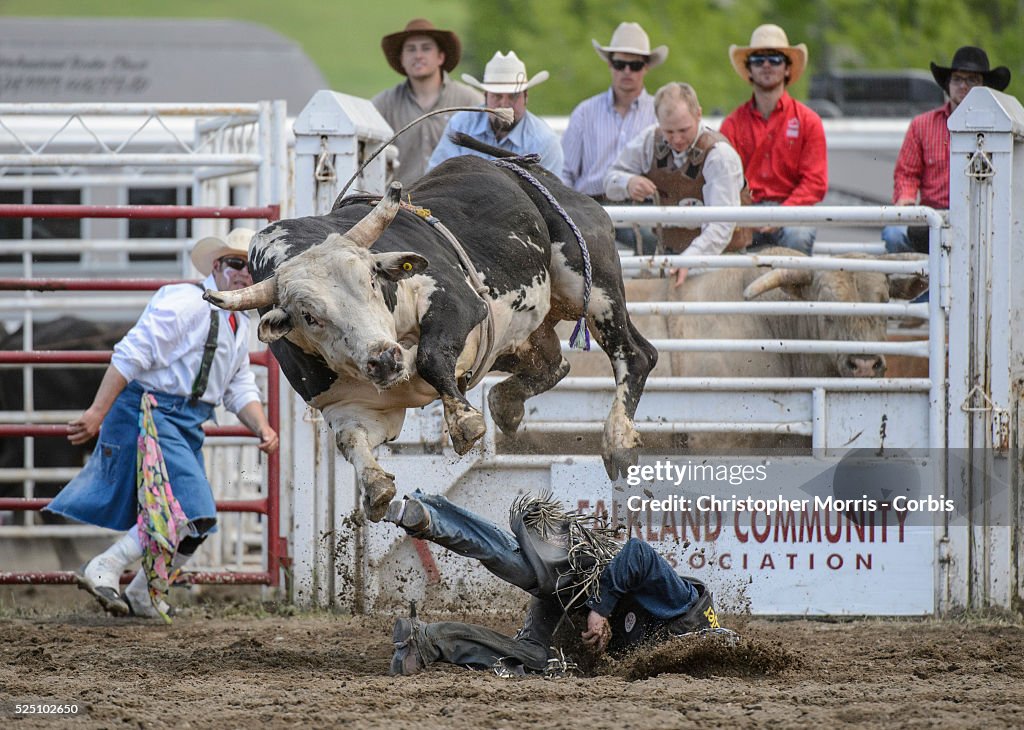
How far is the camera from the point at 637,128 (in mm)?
7859

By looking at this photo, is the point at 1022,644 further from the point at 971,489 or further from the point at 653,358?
the point at 653,358

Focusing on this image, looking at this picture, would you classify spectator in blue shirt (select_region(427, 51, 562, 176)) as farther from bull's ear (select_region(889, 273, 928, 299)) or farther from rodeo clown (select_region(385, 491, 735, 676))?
rodeo clown (select_region(385, 491, 735, 676))

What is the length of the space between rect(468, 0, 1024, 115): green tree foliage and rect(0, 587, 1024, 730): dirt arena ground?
56.8ft

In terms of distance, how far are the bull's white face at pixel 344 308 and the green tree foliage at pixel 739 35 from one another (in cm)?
1883

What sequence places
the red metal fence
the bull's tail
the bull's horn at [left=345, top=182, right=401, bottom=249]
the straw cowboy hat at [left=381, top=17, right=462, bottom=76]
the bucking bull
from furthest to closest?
the straw cowboy hat at [left=381, top=17, right=462, bottom=76]
the red metal fence
the bull's tail
the bull's horn at [left=345, top=182, right=401, bottom=249]
the bucking bull

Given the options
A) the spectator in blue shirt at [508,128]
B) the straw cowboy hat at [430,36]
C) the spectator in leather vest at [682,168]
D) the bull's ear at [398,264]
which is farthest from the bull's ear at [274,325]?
the straw cowboy hat at [430,36]

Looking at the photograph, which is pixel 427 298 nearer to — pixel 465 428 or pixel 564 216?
pixel 465 428

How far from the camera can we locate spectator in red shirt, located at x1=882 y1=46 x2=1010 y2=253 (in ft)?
25.4

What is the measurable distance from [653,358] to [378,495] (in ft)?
5.34

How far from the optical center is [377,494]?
4.41 m

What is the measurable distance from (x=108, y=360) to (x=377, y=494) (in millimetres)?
3034

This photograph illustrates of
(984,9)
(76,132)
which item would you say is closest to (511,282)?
(76,132)

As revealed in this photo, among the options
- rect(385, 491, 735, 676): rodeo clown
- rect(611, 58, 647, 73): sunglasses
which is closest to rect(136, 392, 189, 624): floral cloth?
rect(385, 491, 735, 676): rodeo clown

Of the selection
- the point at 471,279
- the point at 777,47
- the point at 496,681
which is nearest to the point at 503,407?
the point at 471,279
